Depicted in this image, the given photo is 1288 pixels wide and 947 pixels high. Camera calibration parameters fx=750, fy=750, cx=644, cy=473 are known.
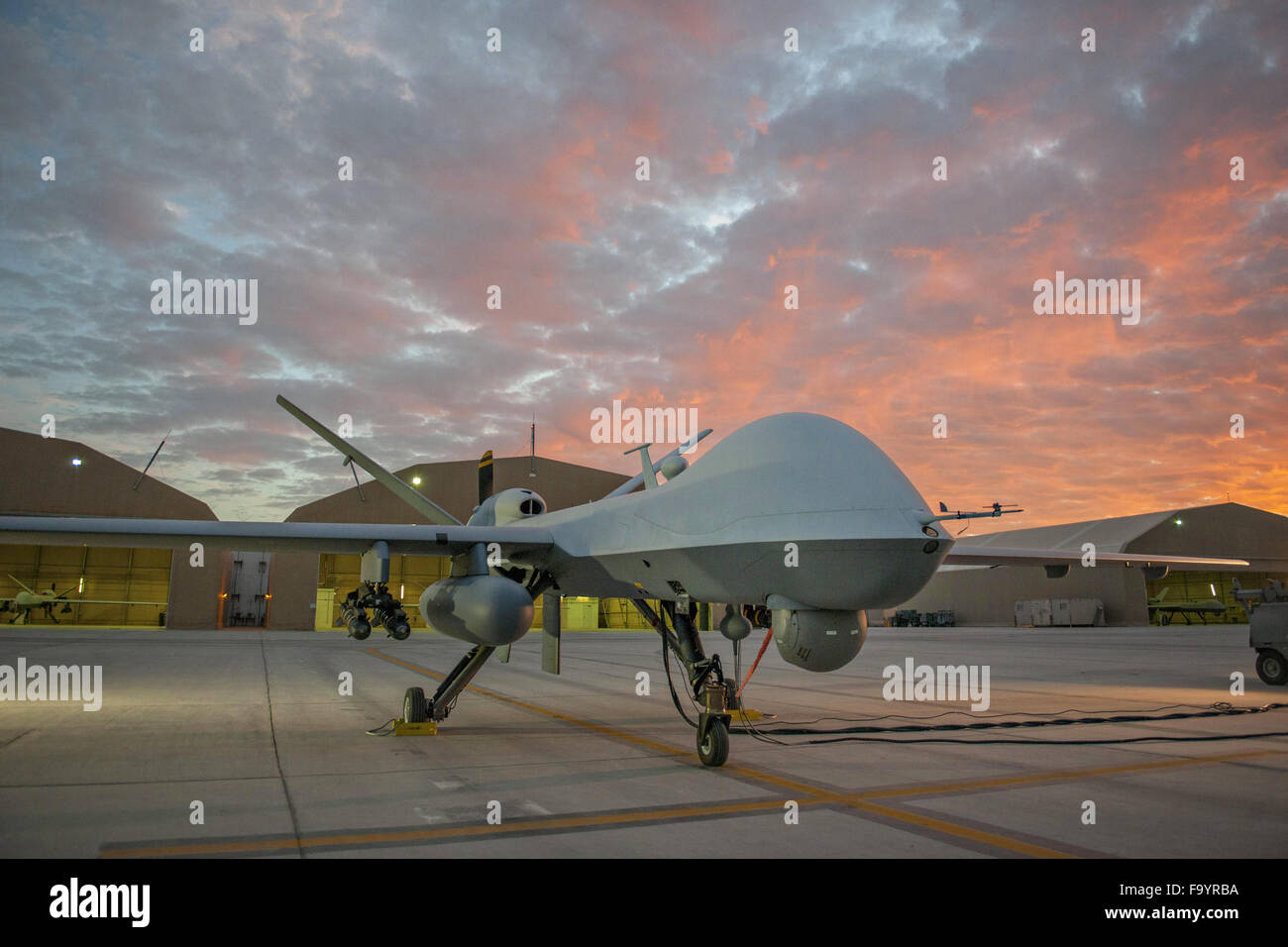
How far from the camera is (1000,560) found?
9.59m

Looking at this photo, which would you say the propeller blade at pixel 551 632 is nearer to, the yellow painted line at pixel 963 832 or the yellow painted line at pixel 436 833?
the yellow painted line at pixel 436 833

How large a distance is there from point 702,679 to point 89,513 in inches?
1742

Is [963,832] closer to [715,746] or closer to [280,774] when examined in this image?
[715,746]

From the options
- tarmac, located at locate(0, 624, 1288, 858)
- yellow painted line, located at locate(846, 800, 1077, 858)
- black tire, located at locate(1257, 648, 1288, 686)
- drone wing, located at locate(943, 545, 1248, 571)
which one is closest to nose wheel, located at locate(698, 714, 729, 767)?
tarmac, located at locate(0, 624, 1288, 858)

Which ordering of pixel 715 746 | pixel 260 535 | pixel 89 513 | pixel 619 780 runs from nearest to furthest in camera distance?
pixel 619 780, pixel 715 746, pixel 260 535, pixel 89 513

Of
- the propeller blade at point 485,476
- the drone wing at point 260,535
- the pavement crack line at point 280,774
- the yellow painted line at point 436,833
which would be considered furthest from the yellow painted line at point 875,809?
the propeller blade at point 485,476

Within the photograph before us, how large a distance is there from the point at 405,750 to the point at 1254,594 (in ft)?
51.9

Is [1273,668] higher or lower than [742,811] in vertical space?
lower

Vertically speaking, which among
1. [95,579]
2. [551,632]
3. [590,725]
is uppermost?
[551,632]

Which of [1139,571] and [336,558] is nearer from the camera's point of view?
[336,558]

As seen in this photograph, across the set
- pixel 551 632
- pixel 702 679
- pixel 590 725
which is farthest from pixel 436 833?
pixel 590 725

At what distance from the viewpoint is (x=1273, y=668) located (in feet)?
42.8
